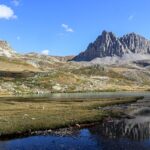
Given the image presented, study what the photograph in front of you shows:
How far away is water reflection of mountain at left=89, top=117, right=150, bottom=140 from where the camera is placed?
192 feet

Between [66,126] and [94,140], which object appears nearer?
[94,140]

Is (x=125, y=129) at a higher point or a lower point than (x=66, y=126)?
lower

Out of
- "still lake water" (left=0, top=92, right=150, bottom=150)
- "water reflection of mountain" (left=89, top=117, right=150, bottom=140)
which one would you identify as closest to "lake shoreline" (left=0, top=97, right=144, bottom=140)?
"still lake water" (left=0, top=92, right=150, bottom=150)

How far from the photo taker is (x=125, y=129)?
64.9 m

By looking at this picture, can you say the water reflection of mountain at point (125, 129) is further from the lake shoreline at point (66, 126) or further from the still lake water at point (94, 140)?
the lake shoreline at point (66, 126)

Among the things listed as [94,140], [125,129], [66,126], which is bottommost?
[94,140]

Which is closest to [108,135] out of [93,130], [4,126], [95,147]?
[93,130]

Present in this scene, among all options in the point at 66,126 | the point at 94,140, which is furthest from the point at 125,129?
the point at 94,140

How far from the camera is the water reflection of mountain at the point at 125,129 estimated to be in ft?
192

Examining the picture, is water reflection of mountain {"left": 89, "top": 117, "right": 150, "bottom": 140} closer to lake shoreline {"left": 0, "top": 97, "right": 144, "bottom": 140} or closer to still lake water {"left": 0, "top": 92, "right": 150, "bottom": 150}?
still lake water {"left": 0, "top": 92, "right": 150, "bottom": 150}

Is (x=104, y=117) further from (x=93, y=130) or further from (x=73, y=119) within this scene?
(x=93, y=130)

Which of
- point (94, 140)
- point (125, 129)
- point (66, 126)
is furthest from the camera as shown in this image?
point (66, 126)

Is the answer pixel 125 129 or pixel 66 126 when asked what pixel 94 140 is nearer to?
pixel 125 129

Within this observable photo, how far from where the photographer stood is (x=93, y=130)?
64.1 meters
